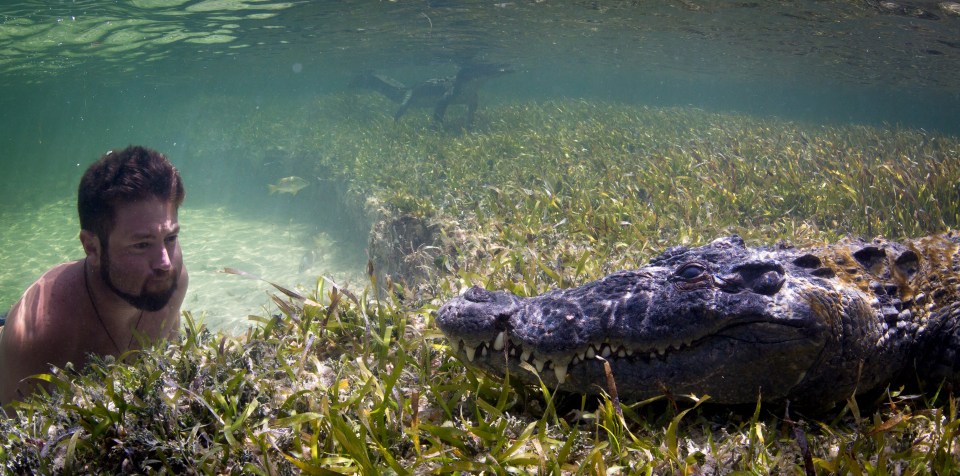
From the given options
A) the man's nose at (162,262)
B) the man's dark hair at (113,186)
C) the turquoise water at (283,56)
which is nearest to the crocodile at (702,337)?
the man's nose at (162,262)

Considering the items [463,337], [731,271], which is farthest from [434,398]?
[731,271]

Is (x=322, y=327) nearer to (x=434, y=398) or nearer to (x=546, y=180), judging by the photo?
(x=434, y=398)

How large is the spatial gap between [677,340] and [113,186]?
146 inches

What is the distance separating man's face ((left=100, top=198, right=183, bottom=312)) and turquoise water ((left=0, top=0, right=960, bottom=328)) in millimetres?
5740

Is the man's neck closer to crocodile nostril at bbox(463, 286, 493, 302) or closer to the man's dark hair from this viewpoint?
the man's dark hair

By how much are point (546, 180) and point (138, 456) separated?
6711mm

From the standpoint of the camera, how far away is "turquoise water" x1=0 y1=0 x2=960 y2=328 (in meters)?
12.6

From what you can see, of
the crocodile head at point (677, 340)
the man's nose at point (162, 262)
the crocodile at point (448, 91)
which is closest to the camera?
the crocodile head at point (677, 340)

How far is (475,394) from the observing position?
2.12 meters

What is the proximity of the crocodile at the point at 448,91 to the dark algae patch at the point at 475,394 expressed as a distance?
10.2m

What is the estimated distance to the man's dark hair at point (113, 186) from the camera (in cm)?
320

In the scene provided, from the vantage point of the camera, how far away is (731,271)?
2113mm

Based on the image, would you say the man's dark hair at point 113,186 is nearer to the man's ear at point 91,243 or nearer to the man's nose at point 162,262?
the man's ear at point 91,243

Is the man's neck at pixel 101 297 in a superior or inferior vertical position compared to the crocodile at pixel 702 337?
inferior
